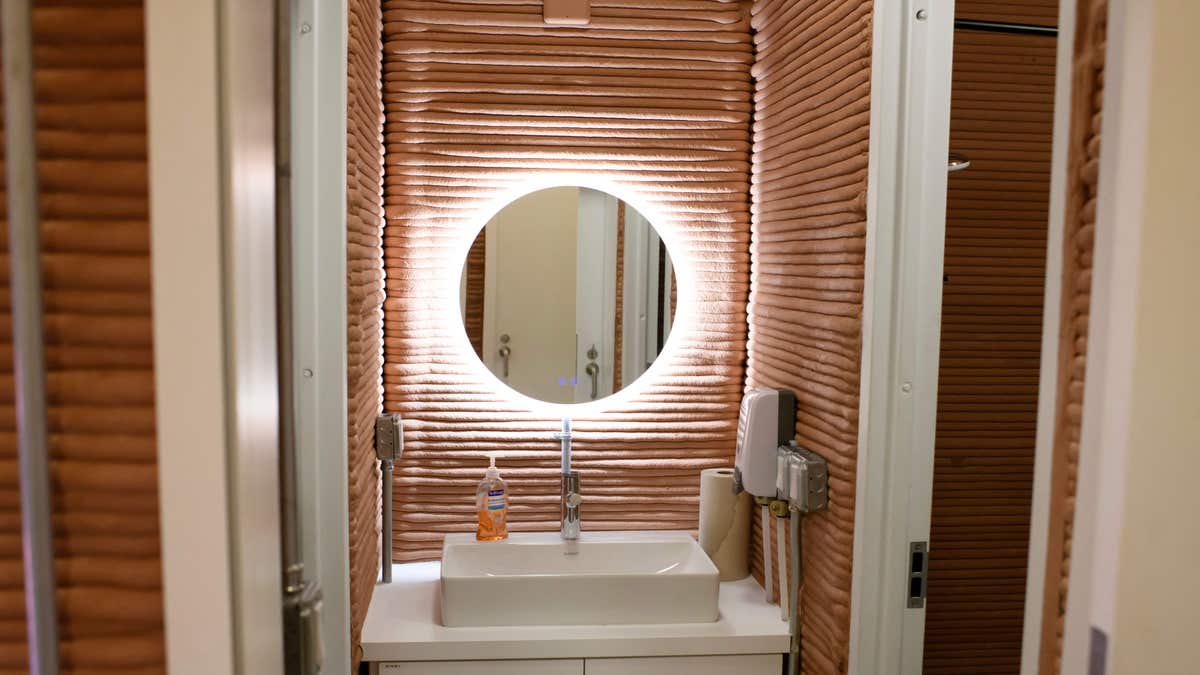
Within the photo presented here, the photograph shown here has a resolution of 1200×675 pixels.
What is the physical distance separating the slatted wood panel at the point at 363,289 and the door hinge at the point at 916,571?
2.87ft

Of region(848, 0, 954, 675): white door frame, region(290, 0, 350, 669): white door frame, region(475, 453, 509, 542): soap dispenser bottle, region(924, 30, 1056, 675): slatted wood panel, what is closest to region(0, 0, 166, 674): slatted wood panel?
region(290, 0, 350, 669): white door frame

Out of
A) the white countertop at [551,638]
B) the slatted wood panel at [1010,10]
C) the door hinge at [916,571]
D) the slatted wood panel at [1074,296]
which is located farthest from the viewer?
the slatted wood panel at [1010,10]

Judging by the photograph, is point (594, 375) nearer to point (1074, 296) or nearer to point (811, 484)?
point (811, 484)

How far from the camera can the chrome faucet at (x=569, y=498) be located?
6.30 feet

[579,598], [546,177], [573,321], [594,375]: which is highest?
[546,177]

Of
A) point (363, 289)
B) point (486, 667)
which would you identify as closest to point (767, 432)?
point (486, 667)

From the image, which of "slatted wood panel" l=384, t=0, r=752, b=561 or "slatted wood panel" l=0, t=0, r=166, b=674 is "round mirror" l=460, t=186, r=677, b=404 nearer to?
"slatted wood panel" l=384, t=0, r=752, b=561

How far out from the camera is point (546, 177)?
198 cm

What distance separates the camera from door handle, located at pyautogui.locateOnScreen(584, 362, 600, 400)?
2027 millimetres

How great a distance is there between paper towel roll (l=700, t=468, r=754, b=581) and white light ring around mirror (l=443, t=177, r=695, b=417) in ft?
0.90

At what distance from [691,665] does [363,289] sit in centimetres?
89

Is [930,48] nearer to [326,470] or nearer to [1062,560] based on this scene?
[1062,560]

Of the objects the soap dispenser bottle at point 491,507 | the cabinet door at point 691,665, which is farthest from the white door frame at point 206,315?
the soap dispenser bottle at point 491,507

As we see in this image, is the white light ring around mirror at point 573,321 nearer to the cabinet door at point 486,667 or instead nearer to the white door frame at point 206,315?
the cabinet door at point 486,667
